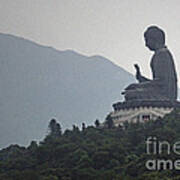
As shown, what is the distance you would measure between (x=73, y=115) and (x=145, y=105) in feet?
189

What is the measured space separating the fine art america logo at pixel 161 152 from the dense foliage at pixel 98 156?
0.53 ft

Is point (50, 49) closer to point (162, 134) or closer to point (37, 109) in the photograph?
point (37, 109)

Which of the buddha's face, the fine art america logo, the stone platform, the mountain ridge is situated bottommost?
the fine art america logo

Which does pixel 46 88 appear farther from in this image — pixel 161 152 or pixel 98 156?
pixel 161 152

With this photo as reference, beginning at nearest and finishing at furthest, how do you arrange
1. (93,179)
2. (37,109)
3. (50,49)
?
(93,179) → (37,109) → (50,49)

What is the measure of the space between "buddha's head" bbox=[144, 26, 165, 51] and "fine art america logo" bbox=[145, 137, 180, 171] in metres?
9.50

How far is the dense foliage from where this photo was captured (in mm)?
20144

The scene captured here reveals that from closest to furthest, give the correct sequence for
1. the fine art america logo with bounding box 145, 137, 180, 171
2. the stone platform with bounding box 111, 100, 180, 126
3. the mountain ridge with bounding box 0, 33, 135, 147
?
the fine art america logo with bounding box 145, 137, 180, 171, the stone platform with bounding box 111, 100, 180, 126, the mountain ridge with bounding box 0, 33, 135, 147

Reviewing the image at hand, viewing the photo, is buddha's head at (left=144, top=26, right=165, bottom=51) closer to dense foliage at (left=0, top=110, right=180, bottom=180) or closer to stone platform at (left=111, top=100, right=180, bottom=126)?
stone platform at (left=111, top=100, right=180, bottom=126)

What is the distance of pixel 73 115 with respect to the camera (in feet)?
289

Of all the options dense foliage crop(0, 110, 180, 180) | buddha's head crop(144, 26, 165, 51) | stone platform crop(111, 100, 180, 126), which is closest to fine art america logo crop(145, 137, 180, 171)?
dense foliage crop(0, 110, 180, 180)

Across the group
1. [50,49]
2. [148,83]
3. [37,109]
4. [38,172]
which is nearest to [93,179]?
[38,172]

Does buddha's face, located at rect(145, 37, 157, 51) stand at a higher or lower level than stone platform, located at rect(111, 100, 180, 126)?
higher

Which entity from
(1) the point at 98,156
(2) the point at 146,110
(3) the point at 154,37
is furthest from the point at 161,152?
(3) the point at 154,37
